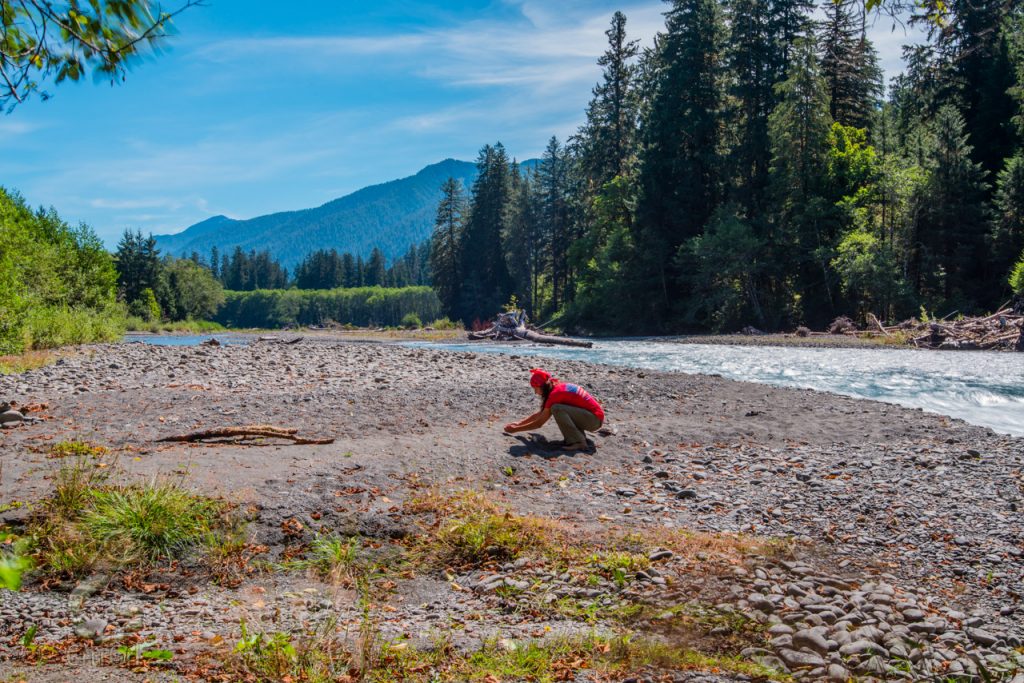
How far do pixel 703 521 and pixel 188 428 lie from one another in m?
7.64

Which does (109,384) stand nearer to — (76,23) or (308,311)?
(76,23)

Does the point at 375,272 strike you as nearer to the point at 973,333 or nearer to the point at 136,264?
the point at 136,264

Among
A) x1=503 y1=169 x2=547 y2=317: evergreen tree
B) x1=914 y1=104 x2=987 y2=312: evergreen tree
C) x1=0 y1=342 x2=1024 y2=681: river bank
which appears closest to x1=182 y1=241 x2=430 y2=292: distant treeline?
x1=503 y1=169 x2=547 y2=317: evergreen tree

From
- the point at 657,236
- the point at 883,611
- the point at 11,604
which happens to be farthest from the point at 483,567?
the point at 657,236

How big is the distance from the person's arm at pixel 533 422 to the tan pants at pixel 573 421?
12cm

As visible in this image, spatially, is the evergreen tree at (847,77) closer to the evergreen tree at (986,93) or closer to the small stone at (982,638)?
the evergreen tree at (986,93)

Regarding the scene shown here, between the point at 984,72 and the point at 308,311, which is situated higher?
the point at 984,72

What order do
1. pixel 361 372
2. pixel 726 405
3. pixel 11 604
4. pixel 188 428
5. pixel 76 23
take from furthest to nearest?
A: pixel 361 372 → pixel 726 405 → pixel 188 428 → pixel 11 604 → pixel 76 23

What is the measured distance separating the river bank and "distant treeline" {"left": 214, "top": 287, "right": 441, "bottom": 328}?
100.0 metres

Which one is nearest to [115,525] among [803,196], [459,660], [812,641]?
[459,660]

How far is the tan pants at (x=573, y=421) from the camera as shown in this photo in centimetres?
969

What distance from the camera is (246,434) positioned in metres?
9.40

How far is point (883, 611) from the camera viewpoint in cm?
498

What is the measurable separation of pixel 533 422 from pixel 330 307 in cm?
13458
